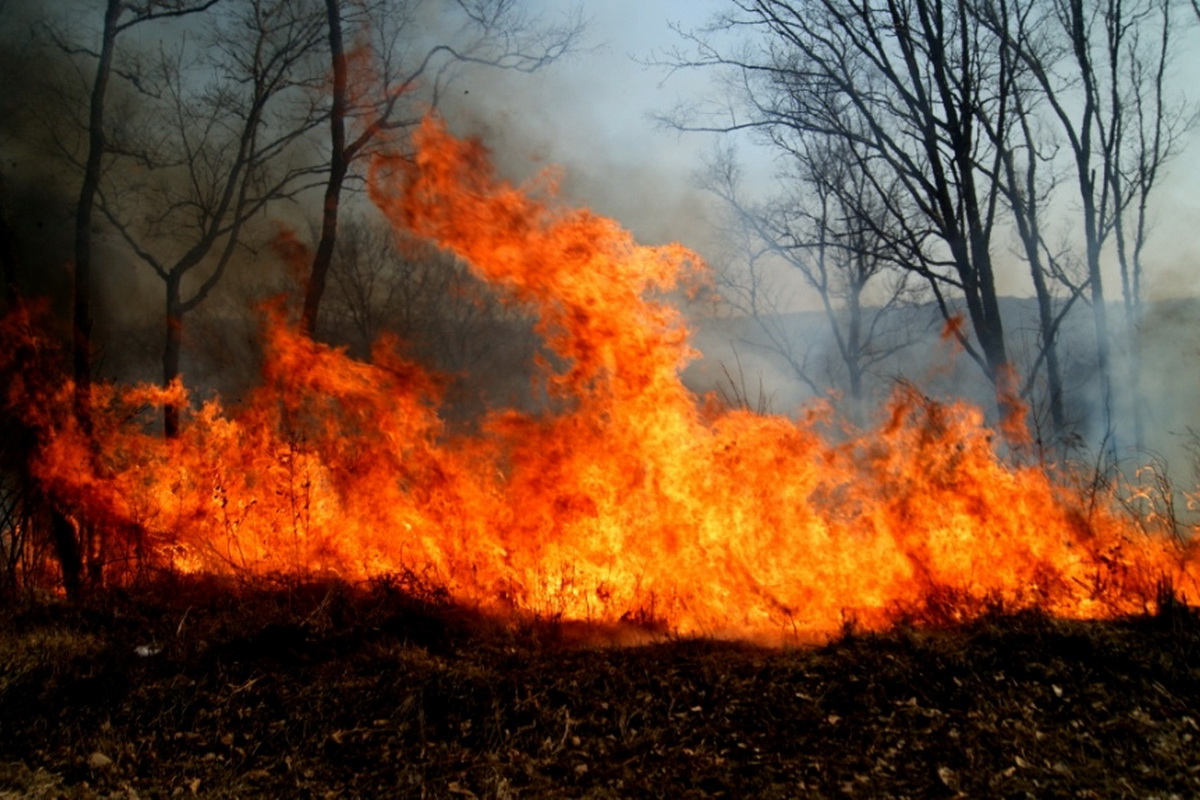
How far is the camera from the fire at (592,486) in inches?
260

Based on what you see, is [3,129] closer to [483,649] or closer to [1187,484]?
[483,649]

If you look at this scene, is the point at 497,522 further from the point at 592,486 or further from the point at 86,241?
the point at 86,241

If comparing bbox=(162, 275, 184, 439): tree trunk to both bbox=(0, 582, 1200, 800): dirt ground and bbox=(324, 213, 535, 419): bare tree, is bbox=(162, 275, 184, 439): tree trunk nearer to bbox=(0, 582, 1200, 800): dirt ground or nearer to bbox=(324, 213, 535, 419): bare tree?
bbox=(324, 213, 535, 419): bare tree

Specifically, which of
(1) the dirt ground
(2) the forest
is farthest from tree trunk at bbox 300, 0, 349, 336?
(1) the dirt ground

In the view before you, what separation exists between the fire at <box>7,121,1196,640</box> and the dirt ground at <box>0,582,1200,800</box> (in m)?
0.81

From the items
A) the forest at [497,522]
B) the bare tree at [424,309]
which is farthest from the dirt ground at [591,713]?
the bare tree at [424,309]

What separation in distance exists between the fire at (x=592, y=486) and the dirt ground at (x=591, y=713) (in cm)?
81

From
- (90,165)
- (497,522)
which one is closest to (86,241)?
(90,165)

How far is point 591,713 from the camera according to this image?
4859 mm

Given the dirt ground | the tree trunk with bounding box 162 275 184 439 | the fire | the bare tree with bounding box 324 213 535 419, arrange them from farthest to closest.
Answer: the bare tree with bounding box 324 213 535 419
the tree trunk with bounding box 162 275 184 439
the fire
the dirt ground

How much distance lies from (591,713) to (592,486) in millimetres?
2378

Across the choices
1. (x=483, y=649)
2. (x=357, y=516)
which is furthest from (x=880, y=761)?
(x=357, y=516)

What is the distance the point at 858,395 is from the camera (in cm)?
Result: 1714

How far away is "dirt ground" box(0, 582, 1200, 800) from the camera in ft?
13.8
